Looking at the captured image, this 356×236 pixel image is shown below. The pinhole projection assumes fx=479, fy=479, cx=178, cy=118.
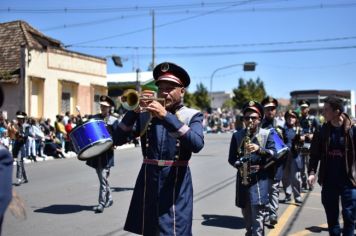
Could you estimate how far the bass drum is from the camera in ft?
15.9

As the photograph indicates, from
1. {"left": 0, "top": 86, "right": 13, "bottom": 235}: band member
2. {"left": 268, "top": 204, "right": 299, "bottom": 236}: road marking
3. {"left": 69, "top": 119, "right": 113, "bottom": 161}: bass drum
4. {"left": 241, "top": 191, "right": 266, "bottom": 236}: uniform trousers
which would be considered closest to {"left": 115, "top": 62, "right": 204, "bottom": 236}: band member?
{"left": 69, "top": 119, "right": 113, "bottom": 161}: bass drum

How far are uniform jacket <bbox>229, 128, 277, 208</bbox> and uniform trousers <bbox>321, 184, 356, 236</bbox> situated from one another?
823 mm

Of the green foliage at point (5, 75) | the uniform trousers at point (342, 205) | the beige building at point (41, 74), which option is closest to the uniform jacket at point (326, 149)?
the uniform trousers at point (342, 205)

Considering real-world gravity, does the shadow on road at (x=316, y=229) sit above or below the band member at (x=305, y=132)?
below

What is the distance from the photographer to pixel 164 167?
3.90 meters

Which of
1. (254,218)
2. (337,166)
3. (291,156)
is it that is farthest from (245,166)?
(291,156)

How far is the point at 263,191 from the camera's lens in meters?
6.31

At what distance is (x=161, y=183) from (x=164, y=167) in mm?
131

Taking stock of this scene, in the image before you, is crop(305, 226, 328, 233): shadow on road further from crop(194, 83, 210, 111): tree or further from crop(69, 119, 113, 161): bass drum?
crop(194, 83, 210, 111): tree

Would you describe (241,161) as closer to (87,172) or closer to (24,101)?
(87,172)

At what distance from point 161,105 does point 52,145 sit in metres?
17.9

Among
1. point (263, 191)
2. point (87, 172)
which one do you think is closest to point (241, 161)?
point (263, 191)

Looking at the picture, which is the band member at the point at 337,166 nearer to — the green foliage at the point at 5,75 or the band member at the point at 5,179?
the band member at the point at 5,179

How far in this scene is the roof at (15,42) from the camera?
27.0m
